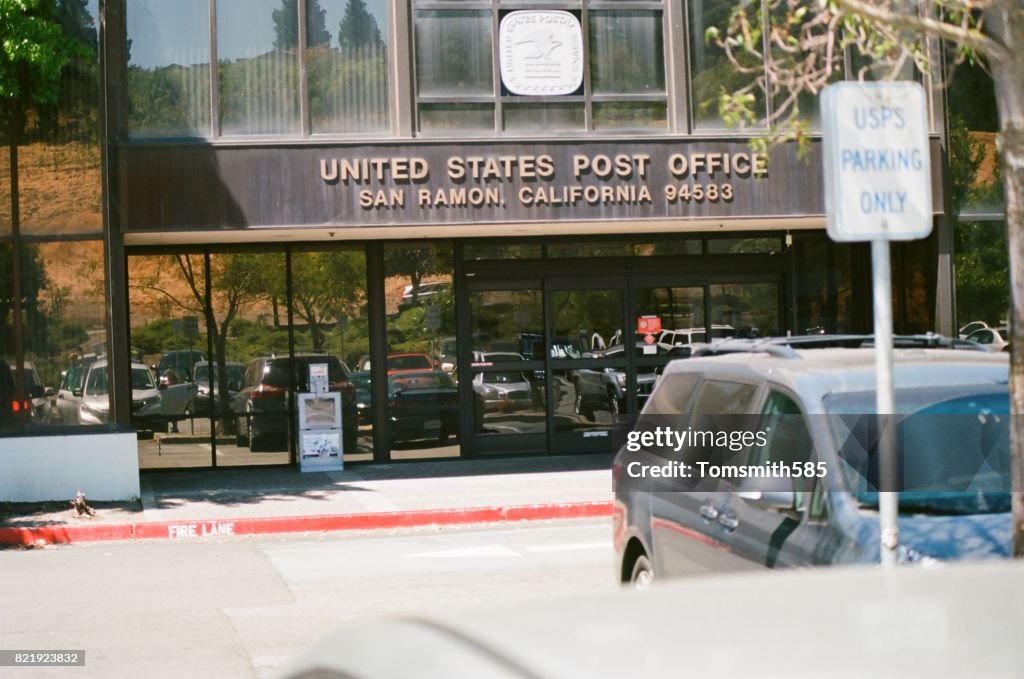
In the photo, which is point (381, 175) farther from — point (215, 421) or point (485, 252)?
point (215, 421)

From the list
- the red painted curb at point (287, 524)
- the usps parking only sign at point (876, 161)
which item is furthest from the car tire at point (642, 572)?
the red painted curb at point (287, 524)

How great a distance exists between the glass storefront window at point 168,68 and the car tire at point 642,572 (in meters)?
10.4

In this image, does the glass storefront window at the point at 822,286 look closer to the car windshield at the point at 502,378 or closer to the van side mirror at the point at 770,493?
the car windshield at the point at 502,378

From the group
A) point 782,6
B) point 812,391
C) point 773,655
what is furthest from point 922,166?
point 782,6

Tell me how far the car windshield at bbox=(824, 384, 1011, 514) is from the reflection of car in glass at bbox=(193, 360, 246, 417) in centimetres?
1292

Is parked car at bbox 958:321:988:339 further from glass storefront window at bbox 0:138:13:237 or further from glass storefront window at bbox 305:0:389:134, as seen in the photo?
glass storefront window at bbox 0:138:13:237

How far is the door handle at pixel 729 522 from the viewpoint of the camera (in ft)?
18.5

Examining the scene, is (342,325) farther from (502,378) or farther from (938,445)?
(938,445)

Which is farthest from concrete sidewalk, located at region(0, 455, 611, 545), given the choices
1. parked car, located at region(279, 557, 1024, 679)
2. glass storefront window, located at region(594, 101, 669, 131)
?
parked car, located at region(279, 557, 1024, 679)

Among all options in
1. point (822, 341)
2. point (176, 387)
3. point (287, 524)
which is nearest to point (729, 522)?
point (822, 341)

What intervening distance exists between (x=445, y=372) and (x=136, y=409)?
4367 millimetres

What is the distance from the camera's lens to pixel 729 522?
225 inches

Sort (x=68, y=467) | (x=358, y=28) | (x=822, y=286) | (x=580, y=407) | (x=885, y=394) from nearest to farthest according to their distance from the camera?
(x=885, y=394), (x=68, y=467), (x=358, y=28), (x=580, y=407), (x=822, y=286)

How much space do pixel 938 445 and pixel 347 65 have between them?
11975mm
